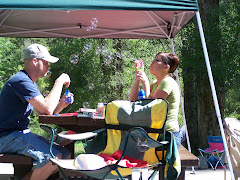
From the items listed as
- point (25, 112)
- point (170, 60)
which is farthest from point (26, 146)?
point (170, 60)

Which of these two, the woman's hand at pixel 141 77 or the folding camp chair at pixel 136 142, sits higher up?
the woman's hand at pixel 141 77

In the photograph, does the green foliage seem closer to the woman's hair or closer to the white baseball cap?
the woman's hair

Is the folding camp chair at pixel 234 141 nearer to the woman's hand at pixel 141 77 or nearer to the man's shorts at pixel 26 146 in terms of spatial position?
the woman's hand at pixel 141 77

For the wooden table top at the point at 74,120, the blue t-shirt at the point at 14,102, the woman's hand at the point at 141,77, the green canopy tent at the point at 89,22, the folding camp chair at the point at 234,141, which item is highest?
the green canopy tent at the point at 89,22

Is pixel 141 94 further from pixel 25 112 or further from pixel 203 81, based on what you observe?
pixel 203 81

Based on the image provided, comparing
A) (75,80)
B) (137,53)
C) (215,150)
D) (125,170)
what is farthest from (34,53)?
(75,80)

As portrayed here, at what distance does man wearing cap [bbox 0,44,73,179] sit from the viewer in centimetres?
283

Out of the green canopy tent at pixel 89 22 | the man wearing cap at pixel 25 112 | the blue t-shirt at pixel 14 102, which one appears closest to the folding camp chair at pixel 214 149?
the green canopy tent at pixel 89 22

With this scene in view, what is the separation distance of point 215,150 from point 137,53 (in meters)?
5.28

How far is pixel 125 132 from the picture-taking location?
2.97 meters

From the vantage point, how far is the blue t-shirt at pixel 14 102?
112 inches

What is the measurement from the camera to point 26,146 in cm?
284

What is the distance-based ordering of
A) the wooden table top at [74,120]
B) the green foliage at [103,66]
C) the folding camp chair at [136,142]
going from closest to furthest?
the folding camp chair at [136,142], the wooden table top at [74,120], the green foliage at [103,66]

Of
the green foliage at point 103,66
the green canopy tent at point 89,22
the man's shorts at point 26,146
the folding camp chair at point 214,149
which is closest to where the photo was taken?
the man's shorts at point 26,146
